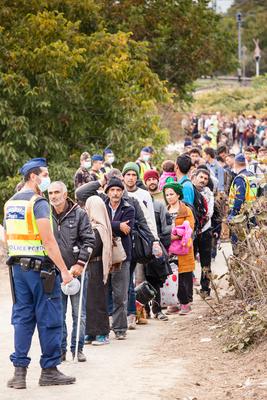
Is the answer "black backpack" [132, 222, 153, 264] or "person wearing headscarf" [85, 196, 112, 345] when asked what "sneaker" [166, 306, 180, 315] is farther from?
"person wearing headscarf" [85, 196, 112, 345]

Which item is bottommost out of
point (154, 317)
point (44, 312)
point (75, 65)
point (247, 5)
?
point (154, 317)

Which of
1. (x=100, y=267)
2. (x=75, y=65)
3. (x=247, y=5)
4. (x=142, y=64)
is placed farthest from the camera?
(x=247, y=5)

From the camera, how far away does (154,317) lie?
537 inches

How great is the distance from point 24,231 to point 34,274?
0.36 m

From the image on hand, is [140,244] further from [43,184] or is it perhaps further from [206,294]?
[43,184]

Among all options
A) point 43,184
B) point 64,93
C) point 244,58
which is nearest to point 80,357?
point 43,184

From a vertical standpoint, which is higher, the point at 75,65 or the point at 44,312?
the point at 75,65

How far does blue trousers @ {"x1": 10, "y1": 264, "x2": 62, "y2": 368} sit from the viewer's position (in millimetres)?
9305

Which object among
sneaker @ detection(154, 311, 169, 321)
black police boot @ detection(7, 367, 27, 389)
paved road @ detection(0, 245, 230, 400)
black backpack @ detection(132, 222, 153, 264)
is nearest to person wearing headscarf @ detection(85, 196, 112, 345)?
paved road @ detection(0, 245, 230, 400)

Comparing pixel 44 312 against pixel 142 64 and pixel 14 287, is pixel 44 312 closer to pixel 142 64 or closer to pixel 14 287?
pixel 14 287

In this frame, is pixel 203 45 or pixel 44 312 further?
pixel 203 45

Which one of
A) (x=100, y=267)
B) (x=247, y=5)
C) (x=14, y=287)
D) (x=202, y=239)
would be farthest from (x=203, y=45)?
(x=247, y=5)

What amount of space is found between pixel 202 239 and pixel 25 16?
10.6m

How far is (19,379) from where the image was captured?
9375 millimetres
